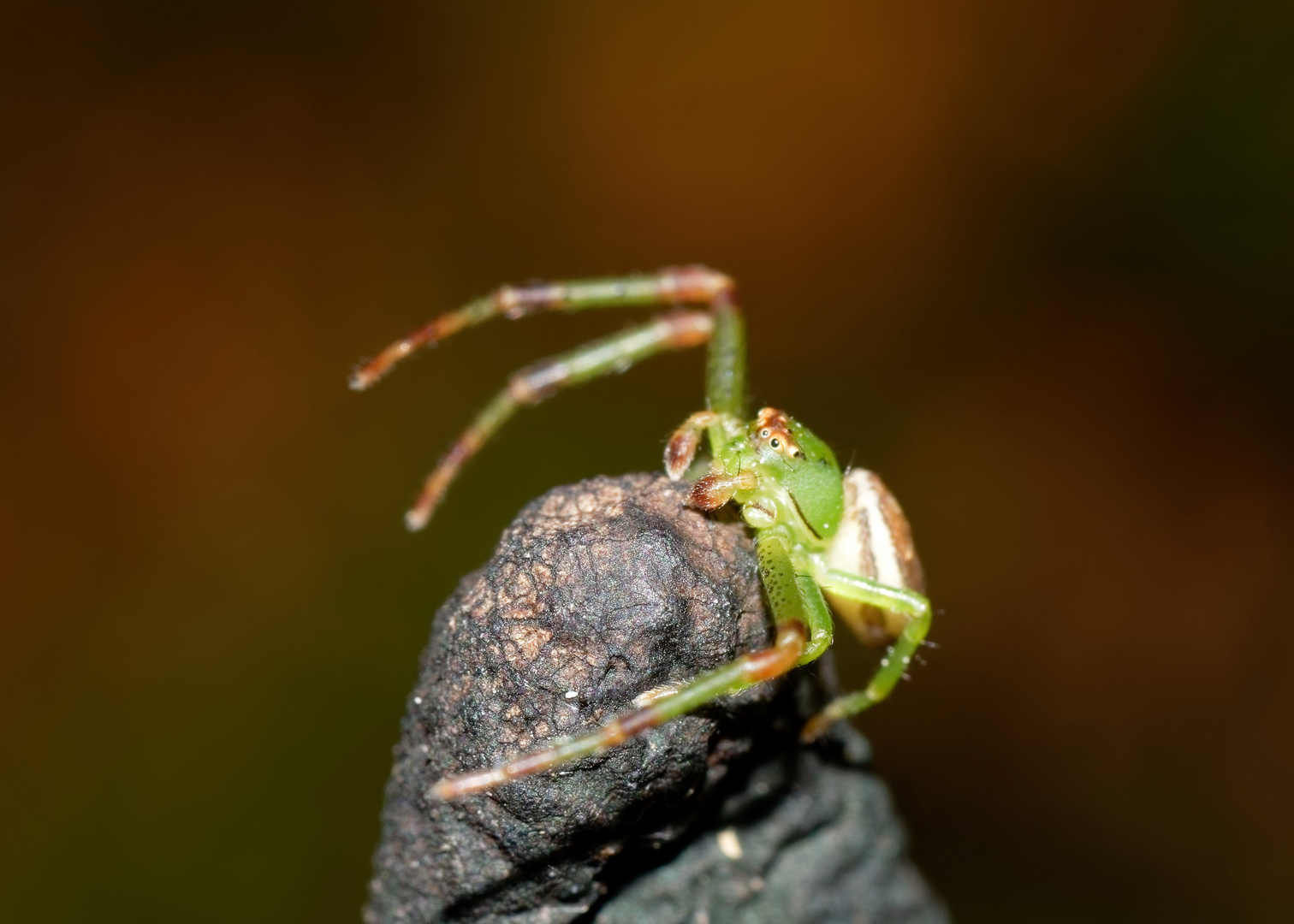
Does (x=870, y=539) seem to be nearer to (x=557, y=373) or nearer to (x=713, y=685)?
(x=557, y=373)

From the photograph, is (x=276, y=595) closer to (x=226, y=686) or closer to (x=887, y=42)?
(x=226, y=686)

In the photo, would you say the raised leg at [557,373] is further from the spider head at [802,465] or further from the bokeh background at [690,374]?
the bokeh background at [690,374]

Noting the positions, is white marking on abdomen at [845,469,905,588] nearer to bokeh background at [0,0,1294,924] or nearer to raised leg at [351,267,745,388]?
raised leg at [351,267,745,388]

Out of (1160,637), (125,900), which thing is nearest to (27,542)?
(125,900)

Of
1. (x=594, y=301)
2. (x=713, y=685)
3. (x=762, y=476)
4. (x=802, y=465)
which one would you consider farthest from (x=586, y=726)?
(x=594, y=301)

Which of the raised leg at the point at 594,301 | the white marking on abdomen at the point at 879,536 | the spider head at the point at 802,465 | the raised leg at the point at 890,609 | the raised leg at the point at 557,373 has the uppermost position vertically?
the raised leg at the point at 594,301

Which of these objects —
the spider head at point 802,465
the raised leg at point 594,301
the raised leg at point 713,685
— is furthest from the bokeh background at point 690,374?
the raised leg at point 713,685
